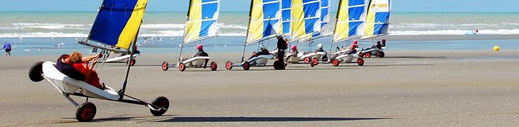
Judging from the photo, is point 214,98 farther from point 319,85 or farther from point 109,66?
point 109,66

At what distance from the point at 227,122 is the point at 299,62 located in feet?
65.0

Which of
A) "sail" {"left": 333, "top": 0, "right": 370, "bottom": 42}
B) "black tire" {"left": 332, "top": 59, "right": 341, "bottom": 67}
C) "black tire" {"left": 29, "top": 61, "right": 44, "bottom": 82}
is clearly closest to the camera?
"black tire" {"left": 29, "top": 61, "right": 44, "bottom": 82}

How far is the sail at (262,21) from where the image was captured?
30391 mm

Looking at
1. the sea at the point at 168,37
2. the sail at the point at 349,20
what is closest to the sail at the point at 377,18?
the sail at the point at 349,20

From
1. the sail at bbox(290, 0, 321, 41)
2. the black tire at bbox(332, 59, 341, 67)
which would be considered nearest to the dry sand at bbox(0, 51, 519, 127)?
→ the black tire at bbox(332, 59, 341, 67)

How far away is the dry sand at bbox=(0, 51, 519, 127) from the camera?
12.9 meters

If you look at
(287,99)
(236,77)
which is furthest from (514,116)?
(236,77)

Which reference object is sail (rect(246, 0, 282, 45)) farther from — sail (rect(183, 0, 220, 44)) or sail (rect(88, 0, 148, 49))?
sail (rect(88, 0, 148, 49))

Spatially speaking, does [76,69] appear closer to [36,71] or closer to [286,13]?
[36,71]

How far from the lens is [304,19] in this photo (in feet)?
116

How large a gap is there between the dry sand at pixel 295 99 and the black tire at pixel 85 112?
11 centimetres

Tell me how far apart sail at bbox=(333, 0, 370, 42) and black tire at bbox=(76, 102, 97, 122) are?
2484 cm

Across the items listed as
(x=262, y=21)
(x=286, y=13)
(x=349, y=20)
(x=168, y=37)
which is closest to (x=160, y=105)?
(x=262, y=21)

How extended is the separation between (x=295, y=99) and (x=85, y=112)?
15.1 ft
